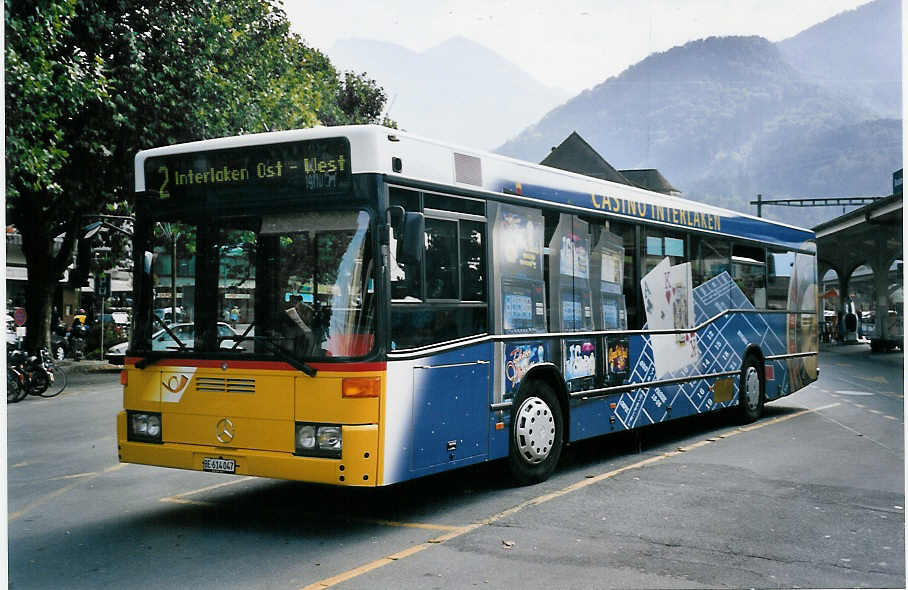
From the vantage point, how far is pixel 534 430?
8523 millimetres

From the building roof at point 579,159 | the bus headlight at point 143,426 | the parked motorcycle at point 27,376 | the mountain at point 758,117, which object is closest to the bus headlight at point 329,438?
the bus headlight at point 143,426

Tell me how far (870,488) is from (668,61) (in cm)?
2821

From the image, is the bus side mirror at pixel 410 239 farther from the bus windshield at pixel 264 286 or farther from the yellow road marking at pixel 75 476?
the yellow road marking at pixel 75 476

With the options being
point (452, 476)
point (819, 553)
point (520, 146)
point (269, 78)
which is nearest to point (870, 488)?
point (819, 553)

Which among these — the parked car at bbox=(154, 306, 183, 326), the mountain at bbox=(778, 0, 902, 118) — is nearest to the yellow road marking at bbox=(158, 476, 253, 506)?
the parked car at bbox=(154, 306, 183, 326)

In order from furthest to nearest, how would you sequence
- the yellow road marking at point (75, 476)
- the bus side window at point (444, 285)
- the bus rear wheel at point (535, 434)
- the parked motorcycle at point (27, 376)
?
the parked motorcycle at point (27, 376)
the yellow road marking at point (75, 476)
the bus rear wheel at point (535, 434)
the bus side window at point (444, 285)

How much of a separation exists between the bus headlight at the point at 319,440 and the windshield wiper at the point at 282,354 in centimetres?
37

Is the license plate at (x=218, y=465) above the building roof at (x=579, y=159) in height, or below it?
below

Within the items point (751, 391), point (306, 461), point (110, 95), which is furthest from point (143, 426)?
point (110, 95)

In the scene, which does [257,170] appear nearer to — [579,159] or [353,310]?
[353,310]

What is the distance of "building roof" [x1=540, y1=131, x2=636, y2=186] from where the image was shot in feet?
231

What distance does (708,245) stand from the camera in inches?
475

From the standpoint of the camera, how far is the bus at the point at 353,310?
263 inches

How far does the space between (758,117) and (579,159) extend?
12851 millimetres
